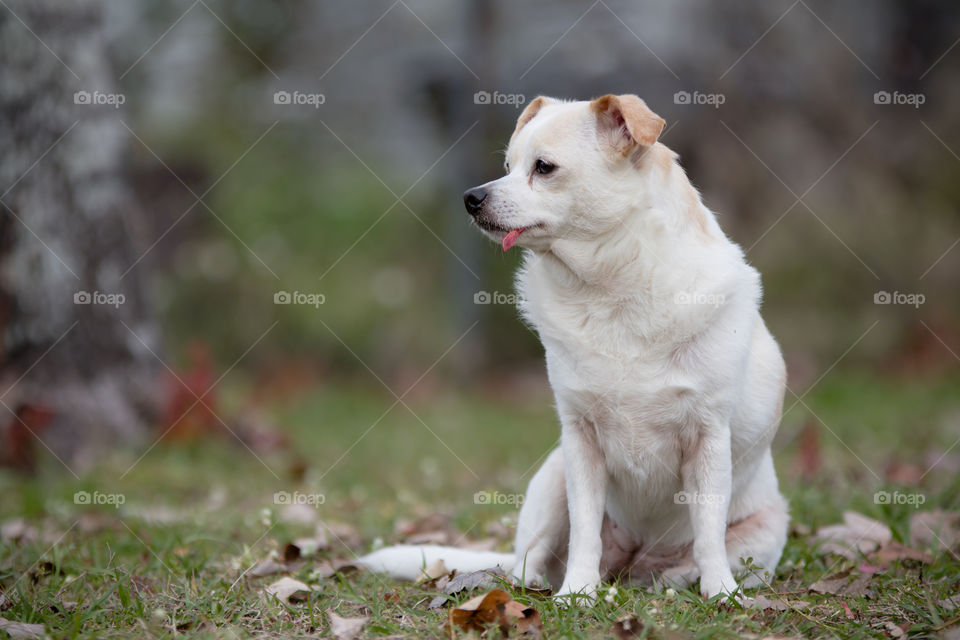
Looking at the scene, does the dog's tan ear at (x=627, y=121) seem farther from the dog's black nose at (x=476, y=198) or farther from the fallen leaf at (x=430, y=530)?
the fallen leaf at (x=430, y=530)

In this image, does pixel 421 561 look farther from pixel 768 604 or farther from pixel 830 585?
pixel 830 585

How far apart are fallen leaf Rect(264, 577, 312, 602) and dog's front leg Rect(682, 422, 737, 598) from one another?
4.10ft

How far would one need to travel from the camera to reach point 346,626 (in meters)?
2.54

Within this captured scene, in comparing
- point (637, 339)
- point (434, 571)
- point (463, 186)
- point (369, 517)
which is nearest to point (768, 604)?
point (637, 339)

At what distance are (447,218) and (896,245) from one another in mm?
4326

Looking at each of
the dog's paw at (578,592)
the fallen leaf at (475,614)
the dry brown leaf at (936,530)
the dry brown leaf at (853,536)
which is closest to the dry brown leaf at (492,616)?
the fallen leaf at (475,614)

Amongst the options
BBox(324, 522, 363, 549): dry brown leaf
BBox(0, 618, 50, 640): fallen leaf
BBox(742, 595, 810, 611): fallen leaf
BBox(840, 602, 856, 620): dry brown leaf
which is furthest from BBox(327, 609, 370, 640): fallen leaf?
BBox(840, 602, 856, 620): dry brown leaf

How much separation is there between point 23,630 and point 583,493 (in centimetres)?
166

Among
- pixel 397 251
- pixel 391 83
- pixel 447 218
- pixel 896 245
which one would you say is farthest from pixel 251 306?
pixel 896 245

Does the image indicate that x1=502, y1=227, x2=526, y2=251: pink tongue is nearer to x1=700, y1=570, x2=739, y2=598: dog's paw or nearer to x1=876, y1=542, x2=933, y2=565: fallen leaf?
x1=700, y1=570, x2=739, y2=598: dog's paw

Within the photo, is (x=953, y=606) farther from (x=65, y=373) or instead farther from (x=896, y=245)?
(x=896, y=245)

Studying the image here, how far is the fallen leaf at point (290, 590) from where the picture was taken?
2869 mm

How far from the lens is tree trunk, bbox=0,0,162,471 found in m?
5.14

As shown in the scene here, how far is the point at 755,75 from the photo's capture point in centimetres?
902
